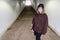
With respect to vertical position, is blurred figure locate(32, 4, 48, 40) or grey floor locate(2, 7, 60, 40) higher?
blurred figure locate(32, 4, 48, 40)

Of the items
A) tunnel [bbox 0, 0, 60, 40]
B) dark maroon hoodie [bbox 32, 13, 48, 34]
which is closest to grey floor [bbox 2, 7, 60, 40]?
tunnel [bbox 0, 0, 60, 40]

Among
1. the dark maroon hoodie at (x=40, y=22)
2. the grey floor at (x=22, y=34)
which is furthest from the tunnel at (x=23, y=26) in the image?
the dark maroon hoodie at (x=40, y=22)

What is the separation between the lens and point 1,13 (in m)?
5.27

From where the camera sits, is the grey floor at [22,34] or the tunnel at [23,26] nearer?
the grey floor at [22,34]

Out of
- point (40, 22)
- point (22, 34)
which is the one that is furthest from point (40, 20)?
point (22, 34)

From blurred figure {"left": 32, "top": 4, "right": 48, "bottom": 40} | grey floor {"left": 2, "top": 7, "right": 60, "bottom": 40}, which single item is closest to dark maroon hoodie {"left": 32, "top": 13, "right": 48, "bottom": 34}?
blurred figure {"left": 32, "top": 4, "right": 48, "bottom": 40}

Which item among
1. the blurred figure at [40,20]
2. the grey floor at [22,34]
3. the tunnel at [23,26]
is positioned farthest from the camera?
the tunnel at [23,26]

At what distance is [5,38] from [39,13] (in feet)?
6.46

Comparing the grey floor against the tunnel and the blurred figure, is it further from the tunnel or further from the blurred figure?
the blurred figure

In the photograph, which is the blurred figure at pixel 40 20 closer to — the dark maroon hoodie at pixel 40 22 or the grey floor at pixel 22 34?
the dark maroon hoodie at pixel 40 22

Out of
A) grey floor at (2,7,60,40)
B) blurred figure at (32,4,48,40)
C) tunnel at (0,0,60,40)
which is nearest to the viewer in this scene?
blurred figure at (32,4,48,40)

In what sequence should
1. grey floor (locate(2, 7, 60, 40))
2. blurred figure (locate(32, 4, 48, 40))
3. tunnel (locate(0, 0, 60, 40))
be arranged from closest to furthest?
blurred figure (locate(32, 4, 48, 40)) → grey floor (locate(2, 7, 60, 40)) → tunnel (locate(0, 0, 60, 40))

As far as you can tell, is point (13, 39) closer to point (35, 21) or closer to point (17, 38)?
point (17, 38)

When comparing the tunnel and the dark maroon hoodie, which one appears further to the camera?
the tunnel
